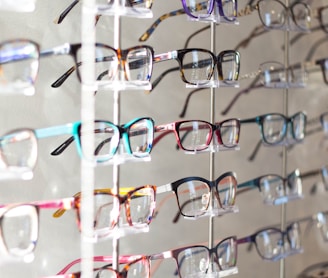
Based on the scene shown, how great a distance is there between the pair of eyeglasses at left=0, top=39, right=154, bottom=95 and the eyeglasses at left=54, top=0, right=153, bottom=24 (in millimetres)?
46

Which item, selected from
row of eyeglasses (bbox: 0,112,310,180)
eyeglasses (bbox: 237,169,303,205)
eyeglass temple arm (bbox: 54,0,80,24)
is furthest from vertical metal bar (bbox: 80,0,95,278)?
eyeglasses (bbox: 237,169,303,205)

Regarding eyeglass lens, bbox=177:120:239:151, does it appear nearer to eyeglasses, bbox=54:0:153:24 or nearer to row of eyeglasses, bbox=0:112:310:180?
row of eyeglasses, bbox=0:112:310:180

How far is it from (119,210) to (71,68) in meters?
0.20

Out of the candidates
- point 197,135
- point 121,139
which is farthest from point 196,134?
point 121,139

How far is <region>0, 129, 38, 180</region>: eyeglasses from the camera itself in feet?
2.21

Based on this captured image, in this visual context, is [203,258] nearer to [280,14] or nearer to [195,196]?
[195,196]

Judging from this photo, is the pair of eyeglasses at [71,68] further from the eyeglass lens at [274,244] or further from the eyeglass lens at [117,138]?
the eyeglass lens at [274,244]

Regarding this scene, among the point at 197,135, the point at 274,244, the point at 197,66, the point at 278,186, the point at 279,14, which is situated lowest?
the point at 274,244

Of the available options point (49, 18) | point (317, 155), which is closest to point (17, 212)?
point (49, 18)

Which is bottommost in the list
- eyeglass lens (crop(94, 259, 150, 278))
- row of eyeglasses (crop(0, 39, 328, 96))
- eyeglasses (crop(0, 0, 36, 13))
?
eyeglass lens (crop(94, 259, 150, 278))

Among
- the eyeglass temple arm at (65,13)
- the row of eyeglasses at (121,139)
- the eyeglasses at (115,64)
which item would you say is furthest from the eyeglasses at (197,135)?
the eyeglass temple arm at (65,13)

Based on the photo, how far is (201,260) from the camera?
89 cm

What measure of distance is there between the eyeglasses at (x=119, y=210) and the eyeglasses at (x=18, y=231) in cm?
4

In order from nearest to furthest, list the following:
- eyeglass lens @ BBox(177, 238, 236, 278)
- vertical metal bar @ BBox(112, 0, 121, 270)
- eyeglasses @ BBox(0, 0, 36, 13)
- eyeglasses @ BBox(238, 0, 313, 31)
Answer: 1. eyeglasses @ BBox(0, 0, 36, 13)
2. vertical metal bar @ BBox(112, 0, 121, 270)
3. eyeglass lens @ BBox(177, 238, 236, 278)
4. eyeglasses @ BBox(238, 0, 313, 31)
